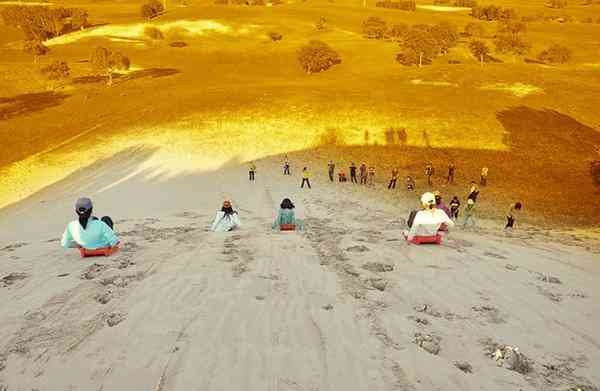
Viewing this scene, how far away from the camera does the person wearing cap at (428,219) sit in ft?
36.9

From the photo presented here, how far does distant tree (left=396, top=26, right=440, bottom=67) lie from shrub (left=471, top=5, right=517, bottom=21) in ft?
199

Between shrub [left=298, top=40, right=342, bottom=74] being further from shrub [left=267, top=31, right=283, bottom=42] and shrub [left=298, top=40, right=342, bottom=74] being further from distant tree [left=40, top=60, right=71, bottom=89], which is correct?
distant tree [left=40, top=60, right=71, bottom=89]

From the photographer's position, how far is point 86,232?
9734 millimetres

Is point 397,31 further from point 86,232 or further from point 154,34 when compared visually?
point 86,232

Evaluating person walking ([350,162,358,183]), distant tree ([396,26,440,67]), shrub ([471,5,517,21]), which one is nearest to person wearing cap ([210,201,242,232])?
person walking ([350,162,358,183])

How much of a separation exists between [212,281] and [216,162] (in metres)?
27.0

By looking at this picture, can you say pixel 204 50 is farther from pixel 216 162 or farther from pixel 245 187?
pixel 245 187

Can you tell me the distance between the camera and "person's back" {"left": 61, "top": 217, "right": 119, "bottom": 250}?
9719mm

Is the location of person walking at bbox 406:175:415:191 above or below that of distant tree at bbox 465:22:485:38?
below

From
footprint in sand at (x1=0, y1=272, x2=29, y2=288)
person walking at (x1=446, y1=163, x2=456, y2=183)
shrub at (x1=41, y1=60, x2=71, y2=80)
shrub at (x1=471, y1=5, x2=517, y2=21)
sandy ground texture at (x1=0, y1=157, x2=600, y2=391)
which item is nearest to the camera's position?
sandy ground texture at (x1=0, y1=157, x2=600, y2=391)

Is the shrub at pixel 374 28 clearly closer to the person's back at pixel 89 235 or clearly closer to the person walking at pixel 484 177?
the person walking at pixel 484 177

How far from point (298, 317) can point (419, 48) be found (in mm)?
75242

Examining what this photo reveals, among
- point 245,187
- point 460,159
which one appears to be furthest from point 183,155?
point 460,159

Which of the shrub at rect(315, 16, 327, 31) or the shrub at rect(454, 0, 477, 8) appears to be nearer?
the shrub at rect(315, 16, 327, 31)
